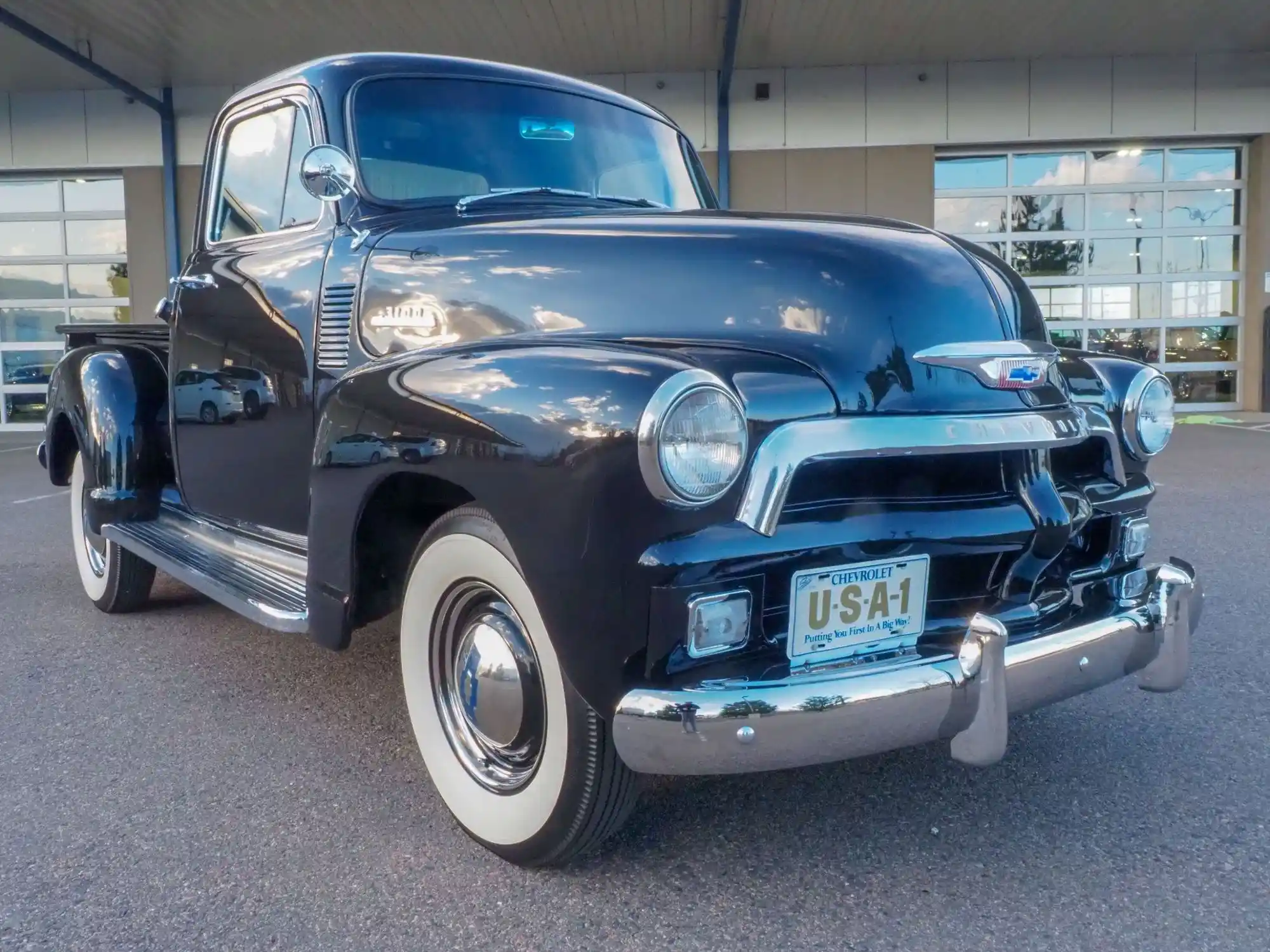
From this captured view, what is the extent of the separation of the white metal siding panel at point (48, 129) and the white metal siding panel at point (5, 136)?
0.05 meters

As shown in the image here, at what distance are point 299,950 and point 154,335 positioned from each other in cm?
309

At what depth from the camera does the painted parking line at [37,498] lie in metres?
7.99

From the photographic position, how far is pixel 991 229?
14.4m

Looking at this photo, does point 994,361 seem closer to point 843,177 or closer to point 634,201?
point 634,201

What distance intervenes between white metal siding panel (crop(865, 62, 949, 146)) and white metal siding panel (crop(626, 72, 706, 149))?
217cm

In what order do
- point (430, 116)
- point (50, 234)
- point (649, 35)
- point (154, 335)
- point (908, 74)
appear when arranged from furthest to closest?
point (50, 234) < point (908, 74) < point (649, 35) < point (154, 335) < point (430, 116)

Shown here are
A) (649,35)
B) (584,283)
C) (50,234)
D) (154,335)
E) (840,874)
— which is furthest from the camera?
(50,234)

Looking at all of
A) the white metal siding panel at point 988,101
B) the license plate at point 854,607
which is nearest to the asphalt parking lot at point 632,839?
the license plate at point 854,607

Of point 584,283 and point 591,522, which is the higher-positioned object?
point 584,283

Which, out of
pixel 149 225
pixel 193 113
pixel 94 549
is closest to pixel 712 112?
pixel 193 113

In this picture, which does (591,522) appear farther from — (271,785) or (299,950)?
(271,785)

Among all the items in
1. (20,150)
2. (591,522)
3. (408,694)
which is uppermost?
(20,150)

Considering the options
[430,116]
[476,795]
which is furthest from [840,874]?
[430,116]

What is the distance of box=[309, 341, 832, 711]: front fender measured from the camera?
1.92m
